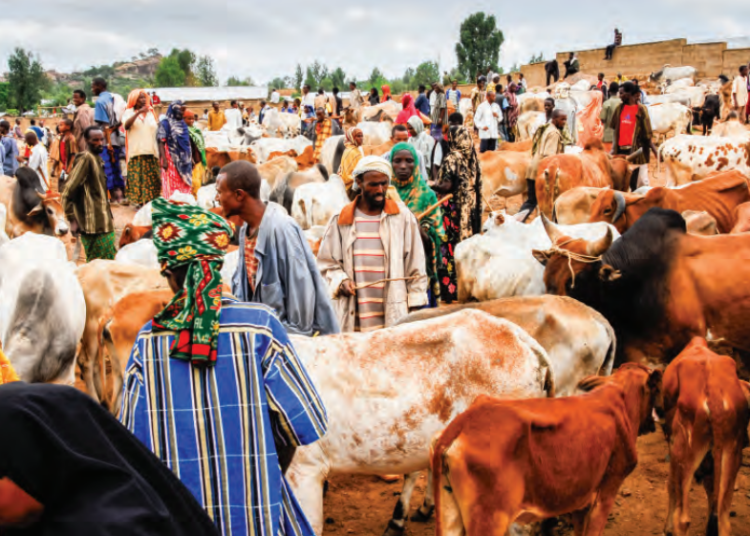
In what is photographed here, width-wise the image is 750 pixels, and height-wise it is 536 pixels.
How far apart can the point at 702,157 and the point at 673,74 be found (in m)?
24.9

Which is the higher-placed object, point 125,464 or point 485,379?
point 125,464

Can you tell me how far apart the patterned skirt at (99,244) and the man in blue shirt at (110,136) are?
4.30 metres

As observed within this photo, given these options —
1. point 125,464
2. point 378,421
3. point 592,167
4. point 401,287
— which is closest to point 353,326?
point 401,287

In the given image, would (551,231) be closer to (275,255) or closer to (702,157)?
(275,255)

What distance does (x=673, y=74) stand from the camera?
116ft

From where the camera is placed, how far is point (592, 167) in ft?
34.6

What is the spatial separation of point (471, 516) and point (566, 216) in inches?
259

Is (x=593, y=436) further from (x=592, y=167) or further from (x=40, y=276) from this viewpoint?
(x=592, y=167)

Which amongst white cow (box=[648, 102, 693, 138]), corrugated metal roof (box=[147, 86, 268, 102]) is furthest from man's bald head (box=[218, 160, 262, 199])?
corrugated metal roof (box=[147, 86, 268, 102])

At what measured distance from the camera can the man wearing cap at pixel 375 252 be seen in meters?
5.09

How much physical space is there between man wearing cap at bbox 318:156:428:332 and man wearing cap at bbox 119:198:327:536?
2475 millimetres

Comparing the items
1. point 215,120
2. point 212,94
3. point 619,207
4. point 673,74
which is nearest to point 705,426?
point 619,207

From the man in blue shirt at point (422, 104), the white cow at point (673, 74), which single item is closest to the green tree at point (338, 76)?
the white cow at point (673, 74)

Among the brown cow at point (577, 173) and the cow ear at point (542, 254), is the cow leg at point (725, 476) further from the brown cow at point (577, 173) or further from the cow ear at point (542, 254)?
the brown cow at point (577, 173)
